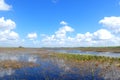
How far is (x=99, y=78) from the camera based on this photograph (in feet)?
66.3

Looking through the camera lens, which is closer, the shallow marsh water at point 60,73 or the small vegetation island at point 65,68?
the shallow marsh water at point 60,73

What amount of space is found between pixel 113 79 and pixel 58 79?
5.35 metres

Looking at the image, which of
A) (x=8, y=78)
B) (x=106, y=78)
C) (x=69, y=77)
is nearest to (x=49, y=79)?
Answer: (x=69, y=77)

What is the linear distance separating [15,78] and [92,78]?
7561 millimetres

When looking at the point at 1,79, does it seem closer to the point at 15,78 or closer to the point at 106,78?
the point at 15,78

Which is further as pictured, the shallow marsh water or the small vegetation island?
the small vegetation island

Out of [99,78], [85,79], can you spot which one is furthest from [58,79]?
[99,78]

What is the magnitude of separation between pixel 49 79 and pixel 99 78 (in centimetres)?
498

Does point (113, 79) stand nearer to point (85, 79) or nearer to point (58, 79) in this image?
point (85, 79)

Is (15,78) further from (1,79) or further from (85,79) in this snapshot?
(85,79)


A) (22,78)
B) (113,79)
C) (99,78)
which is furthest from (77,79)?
(22,78)

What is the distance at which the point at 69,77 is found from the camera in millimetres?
20625

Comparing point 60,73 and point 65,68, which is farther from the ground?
point 65,68

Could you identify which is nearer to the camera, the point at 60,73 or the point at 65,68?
the point at 60,73
